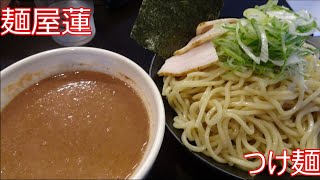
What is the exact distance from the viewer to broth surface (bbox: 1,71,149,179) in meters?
0.89

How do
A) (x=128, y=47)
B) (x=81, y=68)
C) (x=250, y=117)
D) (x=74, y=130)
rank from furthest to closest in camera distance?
(x=128, y=47)
(x=250, y=117)
(x=81, y=68)
(x=74, y=130)

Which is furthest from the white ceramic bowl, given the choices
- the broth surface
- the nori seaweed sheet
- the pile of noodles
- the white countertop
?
the white countertop

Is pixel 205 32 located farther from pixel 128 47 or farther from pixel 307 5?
pixel 307 5

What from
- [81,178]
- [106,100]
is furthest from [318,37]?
[81,178]

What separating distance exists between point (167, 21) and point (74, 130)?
841 millimetres

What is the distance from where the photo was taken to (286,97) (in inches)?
53.1

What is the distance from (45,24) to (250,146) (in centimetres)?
147

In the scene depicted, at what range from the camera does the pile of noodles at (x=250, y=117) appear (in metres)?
1.34

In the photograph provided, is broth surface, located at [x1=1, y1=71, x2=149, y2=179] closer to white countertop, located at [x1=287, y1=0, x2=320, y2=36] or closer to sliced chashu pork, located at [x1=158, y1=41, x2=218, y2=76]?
sliced chashu pork, located at [x1=158, y1=41, x2=218, y2=76]

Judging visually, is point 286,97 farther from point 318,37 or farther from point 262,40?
point 318,37

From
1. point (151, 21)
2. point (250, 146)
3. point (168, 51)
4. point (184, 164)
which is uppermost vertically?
point (151, 21)

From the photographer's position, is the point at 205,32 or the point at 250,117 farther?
the point at 205,32

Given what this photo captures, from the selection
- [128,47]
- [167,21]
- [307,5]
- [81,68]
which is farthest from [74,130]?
[307,5]

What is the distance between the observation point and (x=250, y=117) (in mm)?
1365
